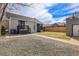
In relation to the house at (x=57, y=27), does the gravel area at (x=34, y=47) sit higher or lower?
lower

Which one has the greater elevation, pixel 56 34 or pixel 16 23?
pixel 16 23

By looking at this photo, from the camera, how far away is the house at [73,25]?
2850 millimetres

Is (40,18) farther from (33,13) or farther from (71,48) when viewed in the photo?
(71,48)

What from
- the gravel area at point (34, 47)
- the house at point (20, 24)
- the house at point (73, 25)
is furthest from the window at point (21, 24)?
the house at point (73, 25)

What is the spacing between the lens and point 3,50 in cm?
286

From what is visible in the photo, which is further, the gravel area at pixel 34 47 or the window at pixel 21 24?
the window at pixel 21 24

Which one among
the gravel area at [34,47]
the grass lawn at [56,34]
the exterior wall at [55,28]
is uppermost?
the exterior wall at [55,28]

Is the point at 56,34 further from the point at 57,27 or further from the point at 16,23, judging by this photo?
the point at 16,23

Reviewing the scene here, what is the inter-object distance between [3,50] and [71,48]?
903mm

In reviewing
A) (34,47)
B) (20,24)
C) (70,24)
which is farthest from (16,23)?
(70,24)

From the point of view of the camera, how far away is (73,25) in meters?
2.84

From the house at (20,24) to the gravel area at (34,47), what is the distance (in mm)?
102

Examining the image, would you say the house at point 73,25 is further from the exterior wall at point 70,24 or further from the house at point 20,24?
the house at point 20,24

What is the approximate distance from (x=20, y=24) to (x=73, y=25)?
28.3 inches
